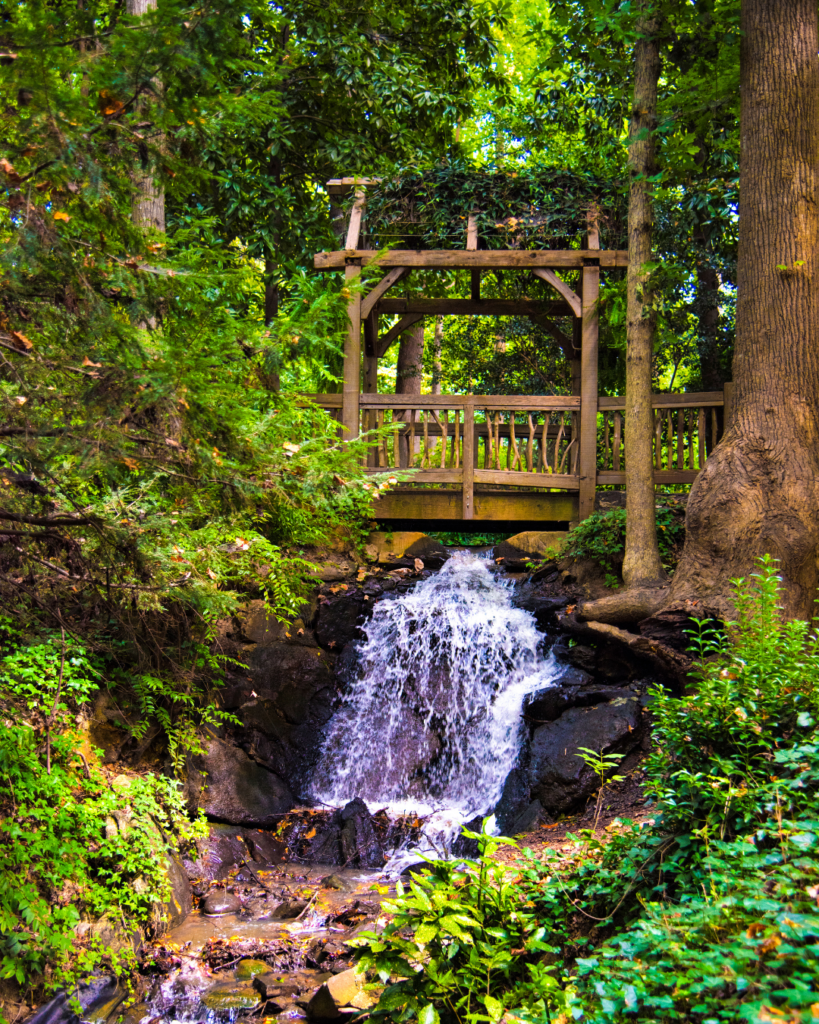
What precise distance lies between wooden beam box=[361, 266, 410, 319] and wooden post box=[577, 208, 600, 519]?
8.50 feet

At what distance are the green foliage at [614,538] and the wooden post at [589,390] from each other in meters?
1.21

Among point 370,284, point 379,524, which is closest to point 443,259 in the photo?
point 370,284

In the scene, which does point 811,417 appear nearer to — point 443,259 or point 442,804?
point 442,804

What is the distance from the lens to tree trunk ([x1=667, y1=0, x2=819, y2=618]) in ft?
19.9

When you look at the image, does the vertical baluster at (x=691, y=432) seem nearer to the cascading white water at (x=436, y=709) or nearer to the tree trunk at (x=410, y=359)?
the cascading white water at (x=436, y=709)

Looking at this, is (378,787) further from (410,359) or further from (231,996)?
(410,359)

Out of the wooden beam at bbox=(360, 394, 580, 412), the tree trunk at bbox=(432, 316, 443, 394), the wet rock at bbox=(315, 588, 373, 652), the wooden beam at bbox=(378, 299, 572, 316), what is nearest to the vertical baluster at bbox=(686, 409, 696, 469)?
the wooden beam at bbox=(360, 394, 580, 412)

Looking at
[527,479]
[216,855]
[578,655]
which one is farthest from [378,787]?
[527,479]

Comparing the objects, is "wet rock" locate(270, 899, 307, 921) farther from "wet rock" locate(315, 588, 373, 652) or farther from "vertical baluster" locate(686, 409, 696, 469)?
"vertical baluster" locate(686, 409, 696, 469)

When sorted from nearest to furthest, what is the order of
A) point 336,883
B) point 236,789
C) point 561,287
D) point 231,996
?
point 231,996, point 336,883, point 236,789, point 561,287

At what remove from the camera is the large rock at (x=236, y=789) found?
6.67 meters

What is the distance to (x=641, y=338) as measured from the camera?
7.66m

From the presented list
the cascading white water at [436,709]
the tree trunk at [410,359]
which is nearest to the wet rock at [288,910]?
the cascading white water at [436,709]

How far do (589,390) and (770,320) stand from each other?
3.81 m
